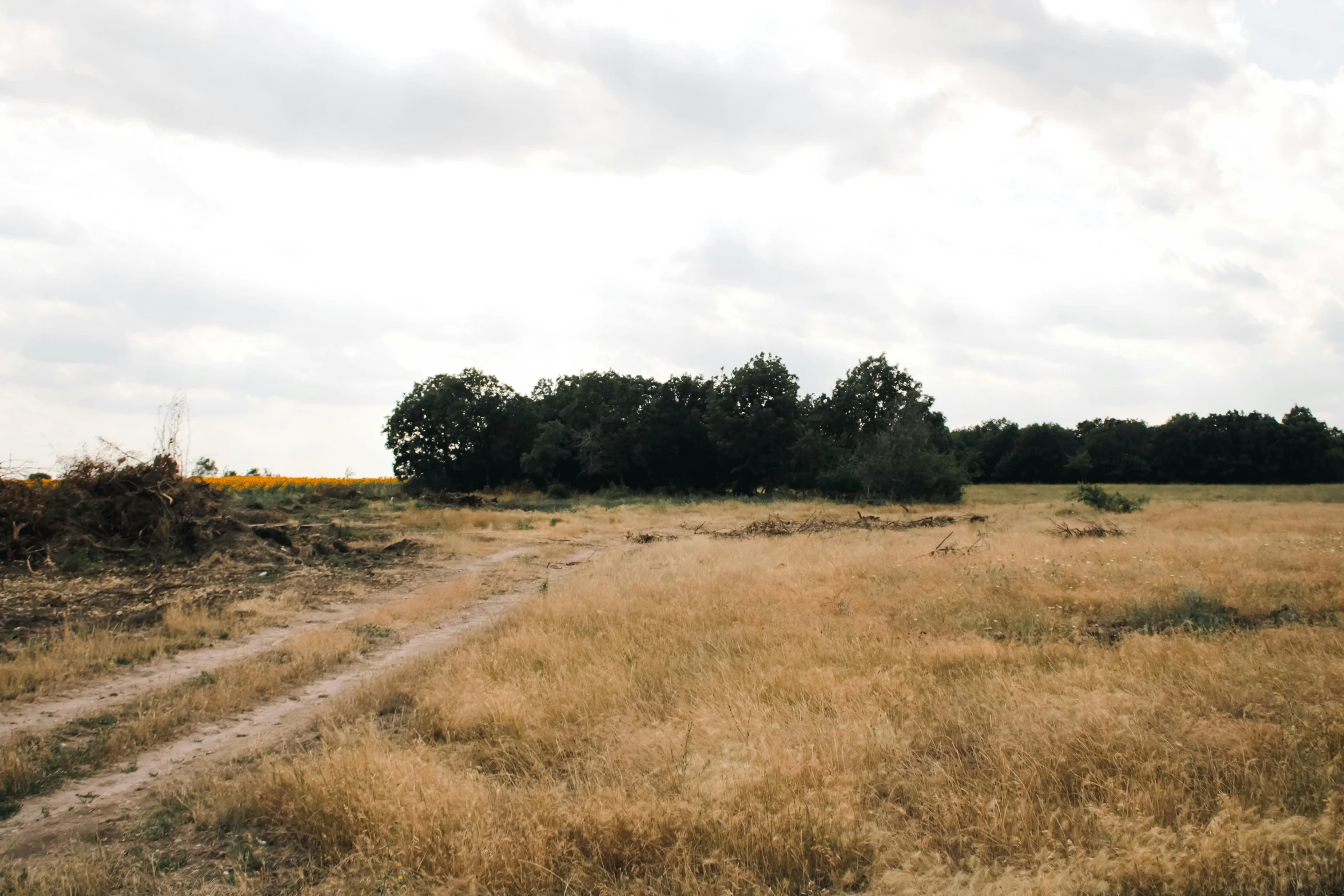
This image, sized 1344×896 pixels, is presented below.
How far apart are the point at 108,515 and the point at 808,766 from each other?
20420mm

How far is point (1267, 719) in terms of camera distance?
6082 mm

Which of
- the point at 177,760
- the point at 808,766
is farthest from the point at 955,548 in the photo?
the point at 177,760

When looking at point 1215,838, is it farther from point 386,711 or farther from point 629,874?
point 386,711

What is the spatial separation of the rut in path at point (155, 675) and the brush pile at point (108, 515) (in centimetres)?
688

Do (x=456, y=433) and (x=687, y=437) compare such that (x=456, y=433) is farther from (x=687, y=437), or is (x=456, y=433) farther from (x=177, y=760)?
(x=177, y=760)

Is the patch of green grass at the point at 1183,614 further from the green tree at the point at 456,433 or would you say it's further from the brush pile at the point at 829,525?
the green tree at the point at 456,433

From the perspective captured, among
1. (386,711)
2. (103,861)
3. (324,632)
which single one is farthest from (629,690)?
→ (324,632)

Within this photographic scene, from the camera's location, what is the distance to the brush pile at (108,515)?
56.6 feet

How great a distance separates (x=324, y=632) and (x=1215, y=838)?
11849mm

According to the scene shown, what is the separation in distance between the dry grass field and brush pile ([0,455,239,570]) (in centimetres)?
1089

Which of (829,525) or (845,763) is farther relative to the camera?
(829,525)

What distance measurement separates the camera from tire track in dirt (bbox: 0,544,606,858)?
555cm

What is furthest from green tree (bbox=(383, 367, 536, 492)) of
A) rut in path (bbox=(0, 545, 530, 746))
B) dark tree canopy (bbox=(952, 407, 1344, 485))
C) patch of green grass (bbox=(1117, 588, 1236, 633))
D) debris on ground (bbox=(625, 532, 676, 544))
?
patch of green grass (bbox=(1117, 588, 1236, 633))

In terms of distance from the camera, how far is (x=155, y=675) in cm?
983
